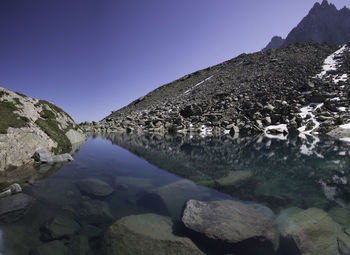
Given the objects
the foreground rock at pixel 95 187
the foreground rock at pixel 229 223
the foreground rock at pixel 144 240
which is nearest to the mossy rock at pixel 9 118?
the foreground rock at pixel 95 187

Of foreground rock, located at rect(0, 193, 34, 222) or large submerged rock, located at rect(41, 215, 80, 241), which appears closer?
large submerged rock, located at rect(41, 215, 80, 241)

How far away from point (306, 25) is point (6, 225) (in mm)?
164064

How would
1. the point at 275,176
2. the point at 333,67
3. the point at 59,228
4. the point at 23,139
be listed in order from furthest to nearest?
the point at 333,67 < the point at 23,139 < the point at 275,176 < the point at 59,228

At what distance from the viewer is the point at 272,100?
3797 centimetres

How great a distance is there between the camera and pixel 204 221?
4.66 meters

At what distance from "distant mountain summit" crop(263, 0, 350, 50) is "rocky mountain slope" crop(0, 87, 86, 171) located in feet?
480

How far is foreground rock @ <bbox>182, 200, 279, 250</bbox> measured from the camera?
4.19 m

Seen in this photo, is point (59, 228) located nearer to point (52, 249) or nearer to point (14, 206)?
point (52, 249)

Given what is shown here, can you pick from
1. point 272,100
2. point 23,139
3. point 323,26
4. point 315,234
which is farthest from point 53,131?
point 323,26

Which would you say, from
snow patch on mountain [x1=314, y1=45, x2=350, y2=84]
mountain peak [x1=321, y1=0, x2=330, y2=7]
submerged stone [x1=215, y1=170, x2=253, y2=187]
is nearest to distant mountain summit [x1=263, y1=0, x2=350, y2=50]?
mountain peak [x1=321, y1=0, x2=330, y2=7]

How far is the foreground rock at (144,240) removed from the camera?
3.79 m

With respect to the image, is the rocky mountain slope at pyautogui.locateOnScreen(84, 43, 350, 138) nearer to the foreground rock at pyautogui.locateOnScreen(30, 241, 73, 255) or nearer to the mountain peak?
the foreground rock at pyautogui.locateOnScreen(30, 241, 73, 255)

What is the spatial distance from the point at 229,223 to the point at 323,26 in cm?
16219

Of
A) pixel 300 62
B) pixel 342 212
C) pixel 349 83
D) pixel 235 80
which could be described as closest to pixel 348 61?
pixel 300 62
